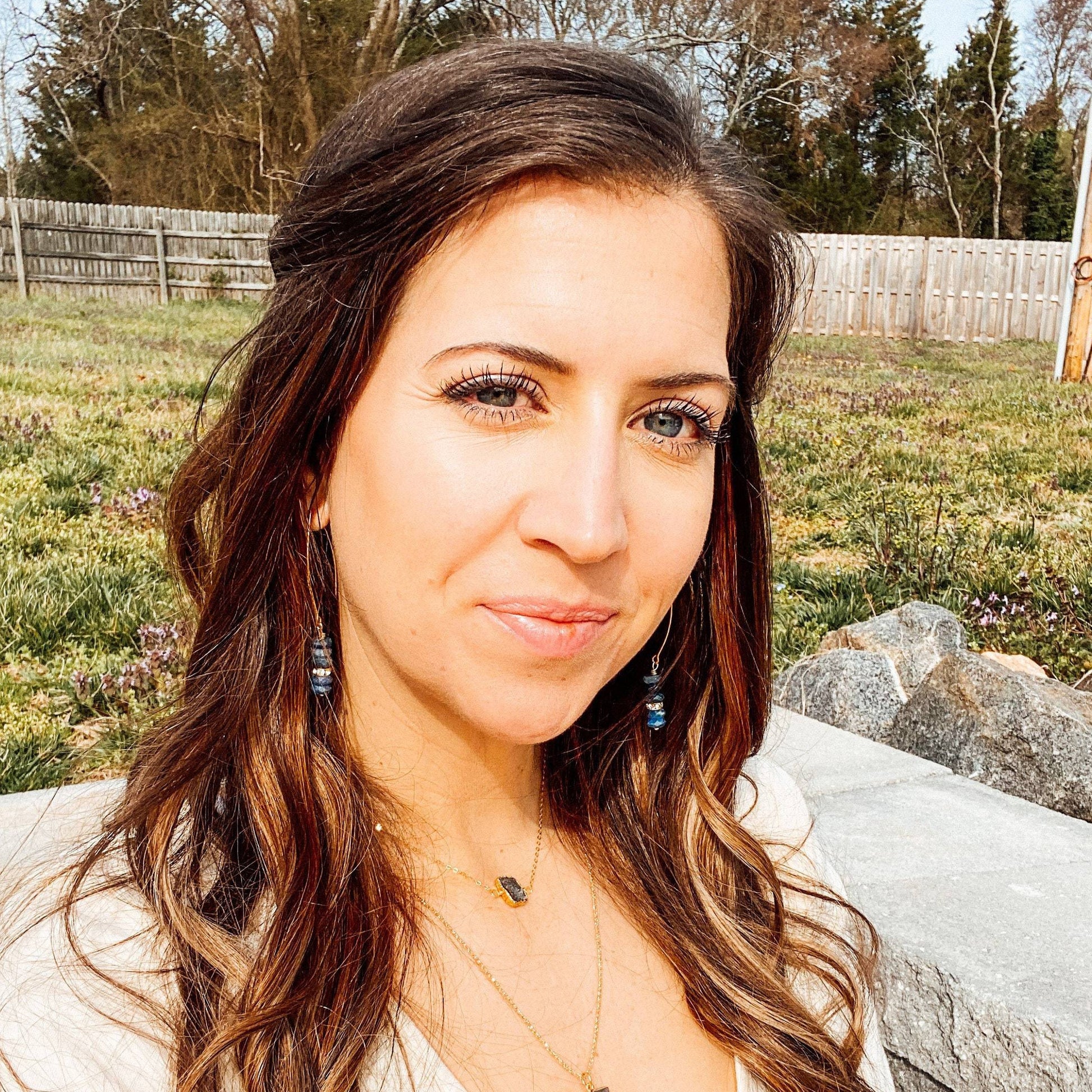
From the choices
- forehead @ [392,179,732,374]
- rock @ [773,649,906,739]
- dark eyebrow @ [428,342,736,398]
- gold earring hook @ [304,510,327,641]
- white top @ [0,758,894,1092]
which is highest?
forehead @ [392,179,732,374]

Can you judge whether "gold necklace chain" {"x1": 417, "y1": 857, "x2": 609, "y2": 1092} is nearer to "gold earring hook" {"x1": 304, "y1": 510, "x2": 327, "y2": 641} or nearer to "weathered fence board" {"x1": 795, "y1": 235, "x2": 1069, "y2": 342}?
"gold earring hook" {"x1": 304, "y1": 510, "x2": 327, "y2": 641}

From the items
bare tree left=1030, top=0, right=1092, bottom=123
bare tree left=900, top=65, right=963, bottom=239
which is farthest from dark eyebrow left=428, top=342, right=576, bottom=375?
bare tree left=900, top=65, right=963, bottom=239

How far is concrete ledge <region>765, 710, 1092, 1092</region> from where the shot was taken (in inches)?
61.3

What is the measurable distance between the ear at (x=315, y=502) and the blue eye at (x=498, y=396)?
244 mm

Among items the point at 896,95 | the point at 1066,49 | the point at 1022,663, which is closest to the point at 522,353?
the point at 1022,663

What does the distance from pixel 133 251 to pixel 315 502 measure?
2202 mm

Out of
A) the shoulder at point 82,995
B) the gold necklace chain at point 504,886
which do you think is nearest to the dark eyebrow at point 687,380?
the gold necklace chain at point 504,886

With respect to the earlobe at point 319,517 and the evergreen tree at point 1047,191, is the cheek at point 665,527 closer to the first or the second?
the earlobe at point 319,517

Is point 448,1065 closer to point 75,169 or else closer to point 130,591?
point 130,591

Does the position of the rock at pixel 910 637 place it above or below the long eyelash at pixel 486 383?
below

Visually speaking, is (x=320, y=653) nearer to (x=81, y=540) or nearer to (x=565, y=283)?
(x=565, y=283)

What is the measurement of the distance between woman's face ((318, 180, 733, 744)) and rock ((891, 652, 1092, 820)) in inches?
67.2

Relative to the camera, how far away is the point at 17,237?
2.62 meters

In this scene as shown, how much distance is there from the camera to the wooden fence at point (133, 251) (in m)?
2.67
